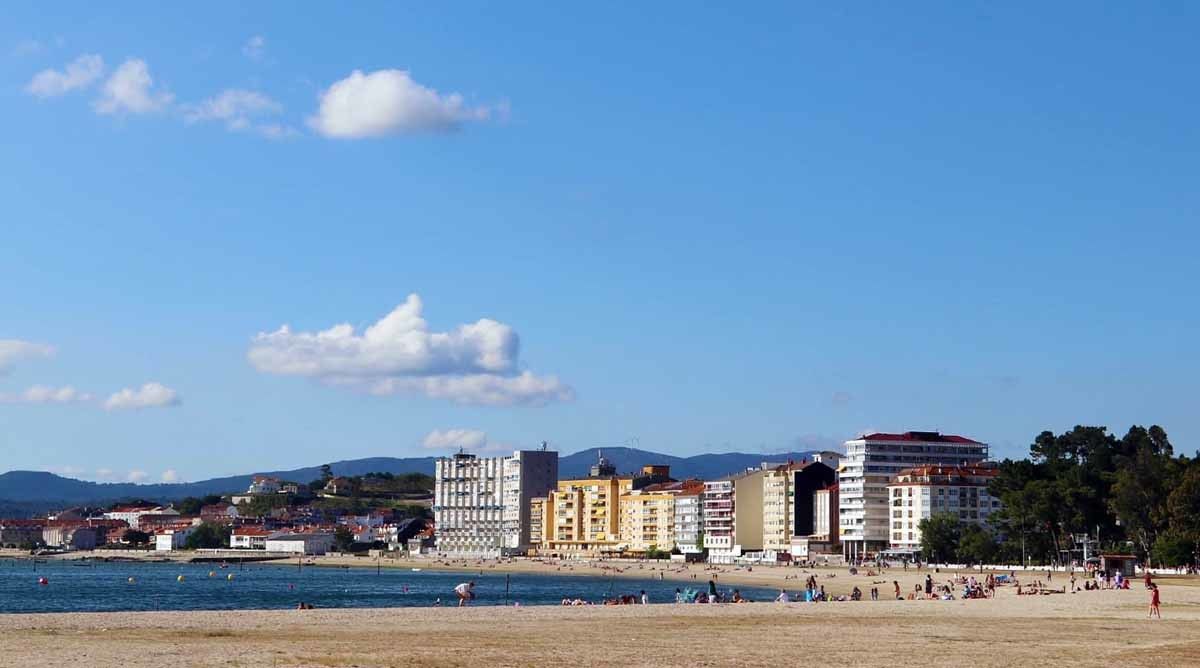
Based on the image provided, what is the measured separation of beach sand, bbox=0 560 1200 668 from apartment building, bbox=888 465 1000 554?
83381 millimetres

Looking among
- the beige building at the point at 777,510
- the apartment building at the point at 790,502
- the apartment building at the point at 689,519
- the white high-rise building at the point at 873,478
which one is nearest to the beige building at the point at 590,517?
the apartment building at the point at 689,519

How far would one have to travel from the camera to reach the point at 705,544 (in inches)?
6865

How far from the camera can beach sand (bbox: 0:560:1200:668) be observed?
1223 inches

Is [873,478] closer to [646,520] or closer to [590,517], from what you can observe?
[646,520]

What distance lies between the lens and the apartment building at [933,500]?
140 metres

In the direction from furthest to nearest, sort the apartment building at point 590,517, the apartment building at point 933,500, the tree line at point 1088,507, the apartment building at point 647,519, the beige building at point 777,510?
the apartment building at point 590,517
the apartment building at point 647,519
the beige building at point 777,510
the apartment building at point 933,500
the tree line at point 1088,507

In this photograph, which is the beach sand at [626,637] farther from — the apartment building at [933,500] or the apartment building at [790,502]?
the apartment building at [790,502]

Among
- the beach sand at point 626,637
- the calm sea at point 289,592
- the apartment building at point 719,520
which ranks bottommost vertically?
the calm sea at point 289,592

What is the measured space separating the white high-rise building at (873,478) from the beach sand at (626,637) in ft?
297

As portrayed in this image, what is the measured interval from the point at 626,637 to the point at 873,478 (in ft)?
368

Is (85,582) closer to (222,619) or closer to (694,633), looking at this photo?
(222,619)

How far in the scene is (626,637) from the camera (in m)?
38.4

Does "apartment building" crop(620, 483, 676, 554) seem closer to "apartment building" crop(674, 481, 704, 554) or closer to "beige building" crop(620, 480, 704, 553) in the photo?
"beige building" crop(620, 480, 704, 553)

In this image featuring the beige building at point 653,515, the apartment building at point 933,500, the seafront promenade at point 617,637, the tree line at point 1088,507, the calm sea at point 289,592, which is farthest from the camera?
the beige building at point 653,515
